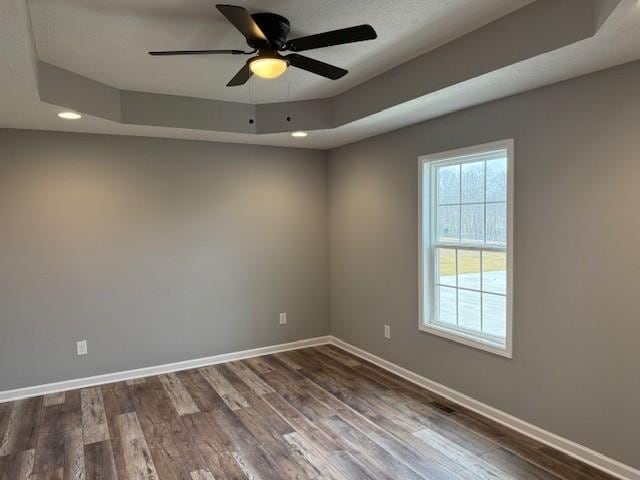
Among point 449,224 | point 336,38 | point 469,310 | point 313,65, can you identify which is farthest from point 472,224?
point 336,38

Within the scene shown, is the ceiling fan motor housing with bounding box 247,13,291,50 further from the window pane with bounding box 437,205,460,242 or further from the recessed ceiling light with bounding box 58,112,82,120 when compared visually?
the window pane with bounding box 437,205,460,242

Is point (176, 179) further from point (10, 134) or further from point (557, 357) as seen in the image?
point (557, 357)

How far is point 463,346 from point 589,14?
237 centimetres

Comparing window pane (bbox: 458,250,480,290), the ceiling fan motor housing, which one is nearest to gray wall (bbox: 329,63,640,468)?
window pane (bbox: 458,250,480,290)

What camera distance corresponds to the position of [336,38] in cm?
215

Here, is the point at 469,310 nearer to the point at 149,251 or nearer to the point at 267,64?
the point at 267,64

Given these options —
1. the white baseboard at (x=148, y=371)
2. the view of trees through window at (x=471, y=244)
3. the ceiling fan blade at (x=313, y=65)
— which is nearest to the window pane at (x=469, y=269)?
the view of trees through window at (x=471, y=244)

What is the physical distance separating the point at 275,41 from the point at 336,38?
392 mm

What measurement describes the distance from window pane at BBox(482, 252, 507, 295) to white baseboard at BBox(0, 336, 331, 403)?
2.42 m

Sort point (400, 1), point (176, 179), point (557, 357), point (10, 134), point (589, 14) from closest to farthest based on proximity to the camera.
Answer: point (589, 14), point (400, 1), point (557, 357), point (10, 134), point (176, 179)

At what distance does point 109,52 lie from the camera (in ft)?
9.14

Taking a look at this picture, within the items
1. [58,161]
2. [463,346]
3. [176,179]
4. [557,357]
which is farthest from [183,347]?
[557,357]

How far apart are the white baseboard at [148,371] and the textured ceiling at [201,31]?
264 cm

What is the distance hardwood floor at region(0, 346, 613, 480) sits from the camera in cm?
261
